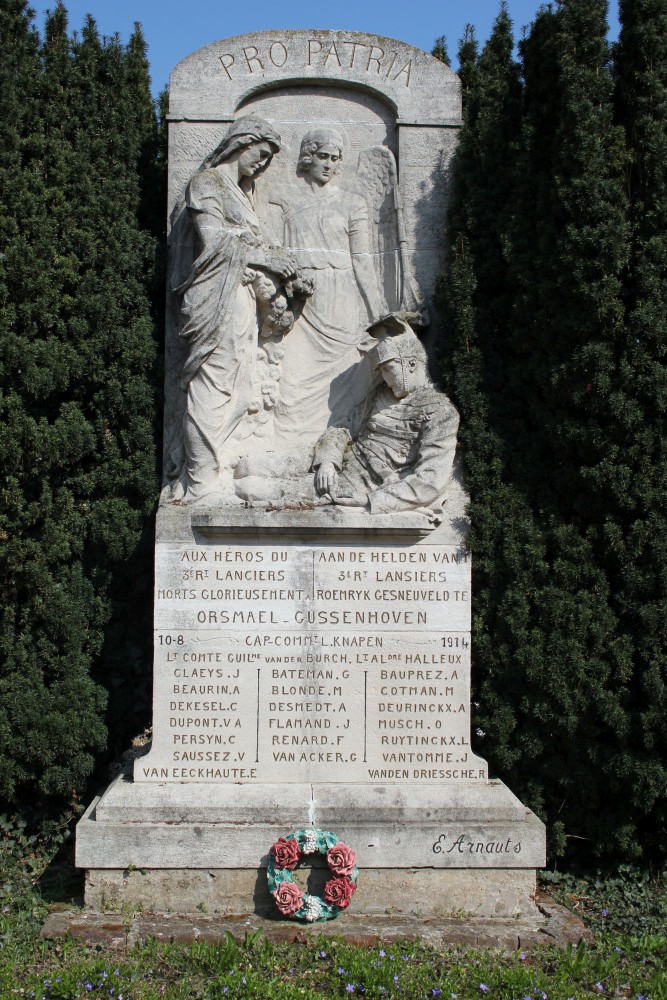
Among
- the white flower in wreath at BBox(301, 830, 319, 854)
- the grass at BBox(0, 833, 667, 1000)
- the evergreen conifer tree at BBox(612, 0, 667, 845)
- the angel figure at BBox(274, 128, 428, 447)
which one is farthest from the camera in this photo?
the angel figure at BBox(274, 128, 428, 447)

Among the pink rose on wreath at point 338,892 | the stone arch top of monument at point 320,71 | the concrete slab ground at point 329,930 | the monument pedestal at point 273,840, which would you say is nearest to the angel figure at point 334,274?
the stone arch top of monument at point 320,71

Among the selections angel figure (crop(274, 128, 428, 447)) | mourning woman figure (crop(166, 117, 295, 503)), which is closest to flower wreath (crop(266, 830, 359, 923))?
mourning woman figure (crop(166, 117, 295, 503))

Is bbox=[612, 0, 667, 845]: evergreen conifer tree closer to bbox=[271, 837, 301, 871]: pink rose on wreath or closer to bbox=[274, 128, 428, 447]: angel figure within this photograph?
bbox=[274, 128, 428, 447]: angel figure

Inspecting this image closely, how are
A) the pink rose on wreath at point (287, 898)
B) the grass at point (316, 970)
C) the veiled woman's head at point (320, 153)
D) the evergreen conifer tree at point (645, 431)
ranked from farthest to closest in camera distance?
the veiled woman's head at point (320, 153) < the evergreen conifer tree at point (645, 431) < the pink rose on wreath at point (287, 898) < the grass at point (316, 970)

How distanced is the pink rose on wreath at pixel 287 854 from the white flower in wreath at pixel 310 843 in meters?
0.04

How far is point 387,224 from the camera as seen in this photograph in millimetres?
7551

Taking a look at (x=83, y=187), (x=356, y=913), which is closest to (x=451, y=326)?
(x=83, y=187)

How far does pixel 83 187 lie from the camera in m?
7.35

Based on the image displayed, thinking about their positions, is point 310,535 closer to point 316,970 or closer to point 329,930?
point 329,930

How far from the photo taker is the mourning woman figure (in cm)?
687

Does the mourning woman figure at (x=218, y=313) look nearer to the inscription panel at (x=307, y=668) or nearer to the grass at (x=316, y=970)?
the inscription panel at (x=307, y=668)

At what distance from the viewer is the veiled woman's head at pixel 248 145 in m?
7.14

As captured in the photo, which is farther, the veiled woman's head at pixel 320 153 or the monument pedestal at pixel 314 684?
the veiled woman's head at pixel 320 153

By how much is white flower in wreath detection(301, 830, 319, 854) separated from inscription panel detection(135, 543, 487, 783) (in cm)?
52
